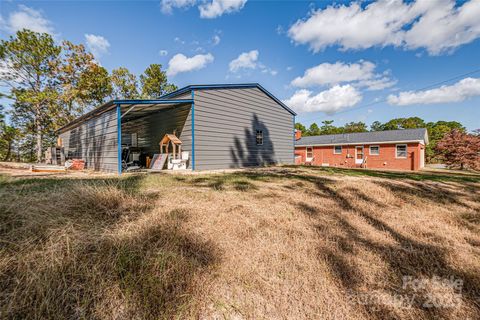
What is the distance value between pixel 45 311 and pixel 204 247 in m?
1.22

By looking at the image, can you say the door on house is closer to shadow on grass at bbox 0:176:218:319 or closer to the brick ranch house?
the brick ranch house

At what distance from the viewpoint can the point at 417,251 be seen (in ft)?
7.09

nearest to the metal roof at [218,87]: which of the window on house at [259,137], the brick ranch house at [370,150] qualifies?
the window on house at [259,137]

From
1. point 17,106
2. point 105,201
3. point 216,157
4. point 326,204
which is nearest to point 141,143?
point 216,157

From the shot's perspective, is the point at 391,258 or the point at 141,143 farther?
the point at 141,143

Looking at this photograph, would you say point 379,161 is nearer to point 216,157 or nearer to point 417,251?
point 216,157

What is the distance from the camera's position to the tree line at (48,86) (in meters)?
16.5

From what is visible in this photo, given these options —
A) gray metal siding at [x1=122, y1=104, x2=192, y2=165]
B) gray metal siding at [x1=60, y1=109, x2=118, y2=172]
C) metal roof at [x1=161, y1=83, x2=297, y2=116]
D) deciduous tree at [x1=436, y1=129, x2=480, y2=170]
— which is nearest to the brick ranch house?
deciduous tree at [x1=436, y1=129, x2=480, y2=170]

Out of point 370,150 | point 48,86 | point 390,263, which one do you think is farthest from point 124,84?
point 390,263

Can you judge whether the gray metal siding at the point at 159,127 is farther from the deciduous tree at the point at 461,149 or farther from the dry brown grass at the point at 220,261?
the deciduous tree at the point at 461,149

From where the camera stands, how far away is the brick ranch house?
14.7m

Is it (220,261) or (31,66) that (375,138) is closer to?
(220,261)

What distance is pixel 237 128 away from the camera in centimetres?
992

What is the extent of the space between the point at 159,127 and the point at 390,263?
1109 cm
